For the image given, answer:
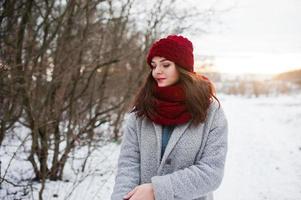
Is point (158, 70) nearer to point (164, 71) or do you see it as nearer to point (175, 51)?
point (164, 71)

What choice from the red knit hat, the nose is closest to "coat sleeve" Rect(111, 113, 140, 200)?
the nose

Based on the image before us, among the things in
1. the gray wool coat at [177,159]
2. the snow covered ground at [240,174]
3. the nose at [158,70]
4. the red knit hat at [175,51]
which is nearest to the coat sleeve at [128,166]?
the gray wool coat at [177,159]

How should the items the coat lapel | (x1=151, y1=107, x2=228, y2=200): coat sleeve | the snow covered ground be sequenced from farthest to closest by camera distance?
the snow covered ground < the coat lapel < (x1=151, y1=107, x2=228, y2=200): coat sleeve

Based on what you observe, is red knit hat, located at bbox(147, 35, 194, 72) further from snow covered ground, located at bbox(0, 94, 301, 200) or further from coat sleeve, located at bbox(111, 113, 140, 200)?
snow covered ground, located at bbox(0, 94, 301, 200)

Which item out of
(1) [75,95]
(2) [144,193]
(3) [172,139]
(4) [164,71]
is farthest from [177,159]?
(1) [75,95]

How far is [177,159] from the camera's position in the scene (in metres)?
2.05

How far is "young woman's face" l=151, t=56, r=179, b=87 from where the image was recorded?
2.14m

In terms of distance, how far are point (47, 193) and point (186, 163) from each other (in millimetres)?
4884

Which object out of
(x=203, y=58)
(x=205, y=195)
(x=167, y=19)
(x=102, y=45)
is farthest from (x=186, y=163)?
(x=203, y=58)

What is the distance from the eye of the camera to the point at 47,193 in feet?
20.5

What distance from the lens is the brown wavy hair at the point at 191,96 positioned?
2057mm

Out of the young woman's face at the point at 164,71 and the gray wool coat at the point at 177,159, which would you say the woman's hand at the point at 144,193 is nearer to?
the gray wool coat at the point at 177,159

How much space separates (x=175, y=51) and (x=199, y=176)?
77 cm

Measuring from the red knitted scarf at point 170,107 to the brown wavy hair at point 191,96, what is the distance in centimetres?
4
